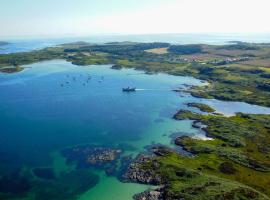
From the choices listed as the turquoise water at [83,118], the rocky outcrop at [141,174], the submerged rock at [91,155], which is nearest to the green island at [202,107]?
the turquoise water at [83,118]

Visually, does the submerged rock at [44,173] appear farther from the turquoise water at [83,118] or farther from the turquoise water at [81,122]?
Result: the turquoise water at [83,118]

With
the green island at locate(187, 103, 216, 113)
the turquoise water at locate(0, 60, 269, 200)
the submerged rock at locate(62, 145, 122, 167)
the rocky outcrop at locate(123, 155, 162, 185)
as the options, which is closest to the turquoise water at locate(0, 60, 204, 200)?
the turquoise water at locate(0, 60, 269, 200)

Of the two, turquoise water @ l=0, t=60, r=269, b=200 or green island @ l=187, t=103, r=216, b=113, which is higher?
turquoise water @ l=0, t=60, r=269, b=200

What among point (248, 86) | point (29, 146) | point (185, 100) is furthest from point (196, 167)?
point (248, 86)

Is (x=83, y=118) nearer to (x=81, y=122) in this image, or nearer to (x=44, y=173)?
(x=81, y=122)

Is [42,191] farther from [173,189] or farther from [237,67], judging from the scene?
[237,67]

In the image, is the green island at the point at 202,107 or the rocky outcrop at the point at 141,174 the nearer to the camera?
the rocky outcrop at the point at 141,174

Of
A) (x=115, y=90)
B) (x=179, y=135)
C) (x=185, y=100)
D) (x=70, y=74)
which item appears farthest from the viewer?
(x=70, y=74)

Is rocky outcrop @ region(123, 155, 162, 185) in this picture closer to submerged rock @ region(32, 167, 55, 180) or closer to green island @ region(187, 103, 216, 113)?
submerged rock @ region(32, 167, 55, 180)
